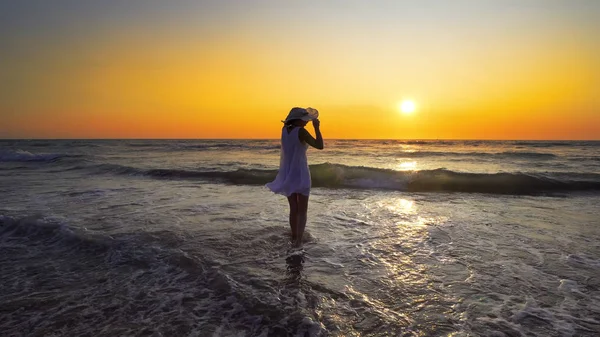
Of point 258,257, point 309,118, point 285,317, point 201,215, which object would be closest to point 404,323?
point 285,317

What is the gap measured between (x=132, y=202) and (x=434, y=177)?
11245mm

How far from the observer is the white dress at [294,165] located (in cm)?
520

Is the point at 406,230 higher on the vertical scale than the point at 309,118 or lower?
lower

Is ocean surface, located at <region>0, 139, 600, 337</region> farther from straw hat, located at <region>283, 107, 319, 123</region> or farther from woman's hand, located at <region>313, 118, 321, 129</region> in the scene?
straw hat, located at <region>283, 107, 319, 123</region>

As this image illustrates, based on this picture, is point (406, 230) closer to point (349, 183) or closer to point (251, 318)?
point (251, 318)

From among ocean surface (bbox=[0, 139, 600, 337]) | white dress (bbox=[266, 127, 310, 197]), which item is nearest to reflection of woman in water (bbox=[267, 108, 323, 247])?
white dress (bbox=[266, 127, 310, 197])

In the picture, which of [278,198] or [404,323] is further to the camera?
[278,198]

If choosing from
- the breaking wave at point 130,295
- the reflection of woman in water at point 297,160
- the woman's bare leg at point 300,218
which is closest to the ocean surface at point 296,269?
the breaking wave at point 130,295

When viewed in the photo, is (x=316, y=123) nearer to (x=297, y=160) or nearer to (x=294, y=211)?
(x=297, y=160)

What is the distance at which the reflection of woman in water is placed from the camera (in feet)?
16.7

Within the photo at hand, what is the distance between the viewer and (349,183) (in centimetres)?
1492

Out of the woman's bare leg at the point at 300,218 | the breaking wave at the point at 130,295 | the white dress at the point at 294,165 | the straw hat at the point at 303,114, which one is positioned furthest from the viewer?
the woman's bare leg at the point at 300,218

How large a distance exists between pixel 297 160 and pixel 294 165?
0.29ft

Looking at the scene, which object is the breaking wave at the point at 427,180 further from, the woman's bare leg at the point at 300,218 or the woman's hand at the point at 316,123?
the woman's hand at the point at 316,123
